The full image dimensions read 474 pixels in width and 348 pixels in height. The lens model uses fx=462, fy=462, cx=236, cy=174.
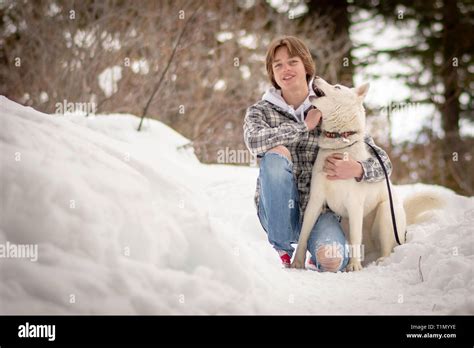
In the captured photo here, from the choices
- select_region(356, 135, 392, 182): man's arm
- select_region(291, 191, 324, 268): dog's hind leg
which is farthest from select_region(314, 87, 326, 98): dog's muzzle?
select_region(291, 191, 324, 268): dog's hind leg

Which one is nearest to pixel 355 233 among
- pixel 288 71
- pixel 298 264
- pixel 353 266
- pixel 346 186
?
pixel 353 266

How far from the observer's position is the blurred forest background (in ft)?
22.1

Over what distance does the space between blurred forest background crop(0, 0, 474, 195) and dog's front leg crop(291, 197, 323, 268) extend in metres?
2.87

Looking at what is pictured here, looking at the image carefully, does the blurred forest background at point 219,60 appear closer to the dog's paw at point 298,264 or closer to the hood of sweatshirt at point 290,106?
the hood of sweatshirt at point 290,106

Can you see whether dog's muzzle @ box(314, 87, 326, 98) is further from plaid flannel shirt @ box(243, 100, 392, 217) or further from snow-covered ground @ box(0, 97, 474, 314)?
snow-covered ground @ box(0, 97, 474, 314)

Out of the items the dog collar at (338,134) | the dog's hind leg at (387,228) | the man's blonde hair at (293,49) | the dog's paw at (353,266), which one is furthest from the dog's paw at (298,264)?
the man's blonde hair at (293,49)

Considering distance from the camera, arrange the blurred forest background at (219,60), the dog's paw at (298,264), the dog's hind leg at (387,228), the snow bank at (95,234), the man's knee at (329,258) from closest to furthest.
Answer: the snow bank at (95,234) → the man's knee at (329,258) → the dog's paw at (298,264) → the dog's hind leg at (387,228) → the blurred forest background at (219,60)

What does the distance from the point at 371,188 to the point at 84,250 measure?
2104 millimetres

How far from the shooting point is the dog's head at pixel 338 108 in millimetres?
3176

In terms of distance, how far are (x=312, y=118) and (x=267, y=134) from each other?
0.35 meters

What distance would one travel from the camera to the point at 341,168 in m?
3.10

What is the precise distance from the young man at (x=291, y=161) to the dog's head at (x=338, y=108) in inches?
3.0

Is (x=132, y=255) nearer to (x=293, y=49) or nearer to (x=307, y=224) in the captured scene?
(x=307, y=224)

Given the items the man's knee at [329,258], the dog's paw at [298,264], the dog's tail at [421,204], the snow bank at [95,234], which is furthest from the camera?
the dog's tail at [421,204]
